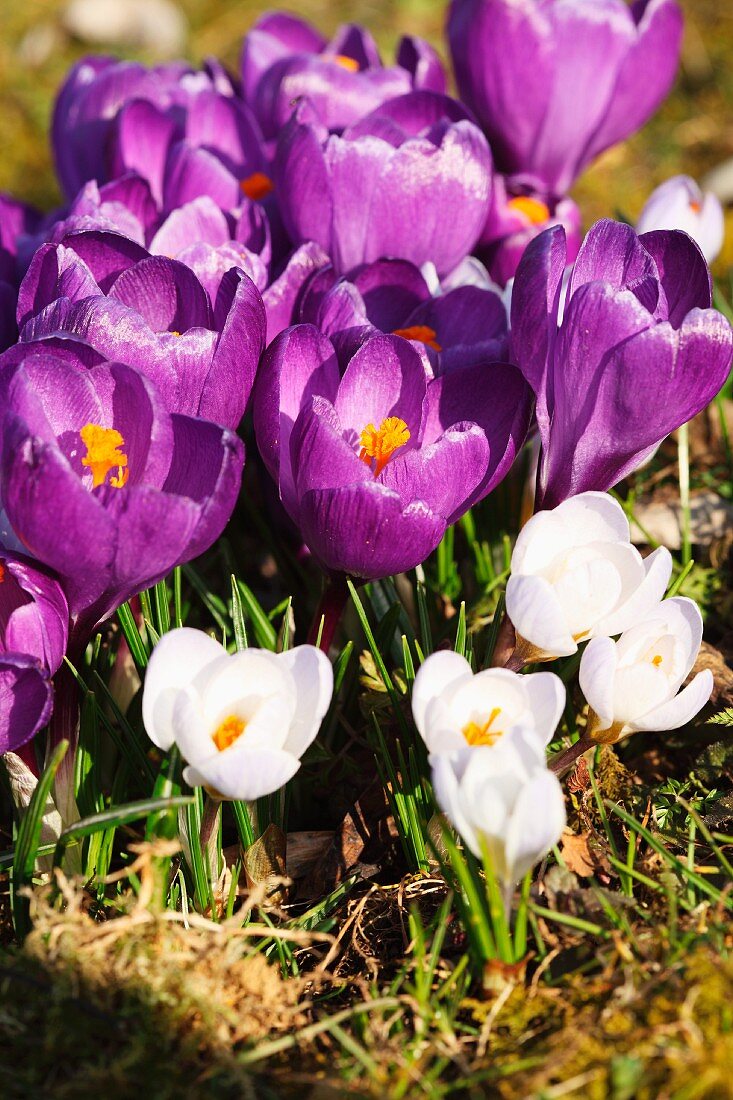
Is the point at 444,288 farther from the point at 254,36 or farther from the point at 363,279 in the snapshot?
the point at 254,36

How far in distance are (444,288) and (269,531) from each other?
1.44 feet

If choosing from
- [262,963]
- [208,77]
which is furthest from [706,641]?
[208,77]

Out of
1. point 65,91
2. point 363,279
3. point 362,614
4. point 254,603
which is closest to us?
point 362,614

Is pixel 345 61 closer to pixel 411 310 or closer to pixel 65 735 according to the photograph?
pixel 411 310

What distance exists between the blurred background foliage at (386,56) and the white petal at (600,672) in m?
2.04

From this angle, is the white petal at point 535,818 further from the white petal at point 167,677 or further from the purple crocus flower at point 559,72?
the purple crocus flower at point 559,72

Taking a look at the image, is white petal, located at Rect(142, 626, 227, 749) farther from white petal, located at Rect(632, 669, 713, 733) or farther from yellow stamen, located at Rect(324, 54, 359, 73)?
yellow stamen, located at Rect(324, 54, 359, 73)

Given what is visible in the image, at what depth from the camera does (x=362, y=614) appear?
120 centimetres

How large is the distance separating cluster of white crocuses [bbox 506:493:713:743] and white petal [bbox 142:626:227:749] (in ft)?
1.07

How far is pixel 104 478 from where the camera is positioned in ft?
3.58

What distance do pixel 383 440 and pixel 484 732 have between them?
338 millimetres

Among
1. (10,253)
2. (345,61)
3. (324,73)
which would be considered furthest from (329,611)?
(345,61)

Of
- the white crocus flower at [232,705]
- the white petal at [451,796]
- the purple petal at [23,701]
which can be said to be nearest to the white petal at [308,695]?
the white crocus flower at [232,705]

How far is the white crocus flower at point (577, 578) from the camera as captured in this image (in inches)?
42.4
